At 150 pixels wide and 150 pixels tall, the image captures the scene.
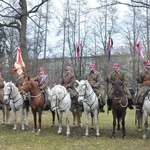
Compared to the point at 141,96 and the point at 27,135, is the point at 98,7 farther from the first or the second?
the point at 27,135

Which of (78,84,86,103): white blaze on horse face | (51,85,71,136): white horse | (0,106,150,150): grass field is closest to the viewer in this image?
(0,106,150,150): grass field

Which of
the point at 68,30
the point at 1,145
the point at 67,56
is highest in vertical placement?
the point at 68,30

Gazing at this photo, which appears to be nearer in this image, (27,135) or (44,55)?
(27,135)

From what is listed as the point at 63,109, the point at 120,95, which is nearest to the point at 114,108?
the point at 120,95

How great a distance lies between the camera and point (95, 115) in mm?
11375

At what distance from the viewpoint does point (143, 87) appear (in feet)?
37.1

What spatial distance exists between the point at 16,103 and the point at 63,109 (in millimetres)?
2258

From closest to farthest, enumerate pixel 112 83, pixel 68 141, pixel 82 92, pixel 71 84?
pixel 68 141 → pixel 82 92 → pixel 112 83 → pixel 71 84

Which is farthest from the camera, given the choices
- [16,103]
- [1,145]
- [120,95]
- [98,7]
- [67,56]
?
[67,56]

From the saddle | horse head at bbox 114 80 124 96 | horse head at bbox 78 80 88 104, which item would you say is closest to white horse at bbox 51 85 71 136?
the saddle

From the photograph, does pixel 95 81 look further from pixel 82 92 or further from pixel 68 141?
pixel 68 141

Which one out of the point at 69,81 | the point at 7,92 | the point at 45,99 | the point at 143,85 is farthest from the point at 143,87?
the point at 7,92

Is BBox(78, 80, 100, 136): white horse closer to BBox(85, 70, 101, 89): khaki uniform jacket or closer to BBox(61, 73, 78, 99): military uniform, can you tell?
BBox(85, 70, 101, 89): khaki uniform jacket

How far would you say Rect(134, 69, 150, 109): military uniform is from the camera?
35.9 ft
